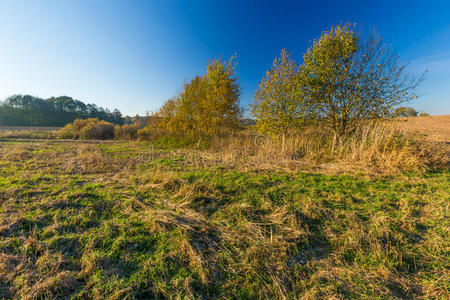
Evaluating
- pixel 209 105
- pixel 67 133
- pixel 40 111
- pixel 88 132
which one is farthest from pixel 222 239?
pixel 40 111

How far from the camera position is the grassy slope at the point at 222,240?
167 centimetres

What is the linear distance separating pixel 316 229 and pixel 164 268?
246cm

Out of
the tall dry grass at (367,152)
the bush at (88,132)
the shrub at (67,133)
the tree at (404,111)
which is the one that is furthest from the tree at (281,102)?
the shrub at (67,133)

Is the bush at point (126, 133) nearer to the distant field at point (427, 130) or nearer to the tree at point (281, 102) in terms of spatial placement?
the tree at point (281, 102)

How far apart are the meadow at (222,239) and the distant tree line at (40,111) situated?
50708mm

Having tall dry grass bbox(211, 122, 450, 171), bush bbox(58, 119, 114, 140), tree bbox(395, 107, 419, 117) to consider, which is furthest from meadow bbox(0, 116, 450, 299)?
bush bbox(58, 119, 114, 140)

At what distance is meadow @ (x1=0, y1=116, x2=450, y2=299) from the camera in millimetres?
1666

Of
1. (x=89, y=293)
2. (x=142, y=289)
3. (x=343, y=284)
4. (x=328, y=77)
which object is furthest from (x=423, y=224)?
(x=328, y=77)

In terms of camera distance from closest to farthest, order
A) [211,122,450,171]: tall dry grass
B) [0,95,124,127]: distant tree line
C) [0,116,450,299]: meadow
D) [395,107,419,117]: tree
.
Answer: [0,116,450,299]: meadow
[211,122,450,171]: tall dry grass
[395,107,419,117]: tree
[0,95,124,127]: distant tree line

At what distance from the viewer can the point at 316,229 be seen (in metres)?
2.65

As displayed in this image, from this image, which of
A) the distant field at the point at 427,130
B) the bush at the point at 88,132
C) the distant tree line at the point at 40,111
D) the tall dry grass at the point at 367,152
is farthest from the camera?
the distant tree line at the point at 40,111

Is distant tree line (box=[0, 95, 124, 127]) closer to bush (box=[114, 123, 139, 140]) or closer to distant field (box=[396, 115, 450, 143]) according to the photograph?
bush (box=[114, 123, 139, 140])

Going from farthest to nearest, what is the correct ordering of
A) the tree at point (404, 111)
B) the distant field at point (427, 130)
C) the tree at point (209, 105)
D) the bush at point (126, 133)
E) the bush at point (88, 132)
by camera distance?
1. the bush at point (88, 132)
2. the bush at point (126, 133)
3. the tree at point (209, 105)
4. the distant field at point (427, 130)
5. the tree at point (404, 111)

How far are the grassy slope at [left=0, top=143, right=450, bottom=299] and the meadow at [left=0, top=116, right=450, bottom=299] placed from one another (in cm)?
1
